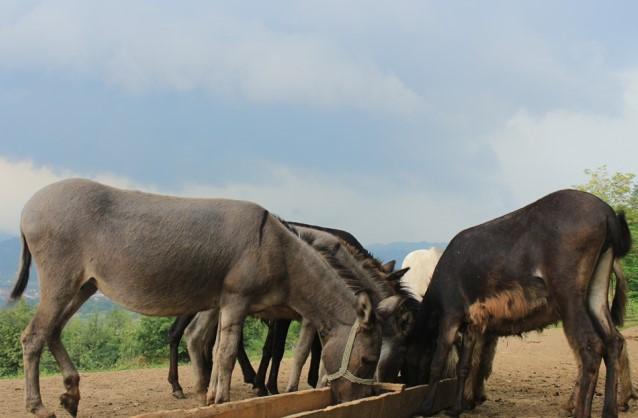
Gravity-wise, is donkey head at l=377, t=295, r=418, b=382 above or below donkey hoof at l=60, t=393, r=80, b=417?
above

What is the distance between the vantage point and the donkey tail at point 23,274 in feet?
21.1

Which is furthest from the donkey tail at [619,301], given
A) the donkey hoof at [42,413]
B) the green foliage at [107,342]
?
the green foliage at [107,342]

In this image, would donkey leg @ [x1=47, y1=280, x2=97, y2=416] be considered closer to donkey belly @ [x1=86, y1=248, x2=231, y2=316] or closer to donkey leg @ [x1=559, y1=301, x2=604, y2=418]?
donkey belly @ [x1=86, y1=248, x2=231, y2=316]

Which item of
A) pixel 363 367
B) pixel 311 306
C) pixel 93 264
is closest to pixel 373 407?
pixel 363 367

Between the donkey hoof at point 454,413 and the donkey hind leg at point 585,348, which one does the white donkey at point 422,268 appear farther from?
the donkey hind leg at point 585,348

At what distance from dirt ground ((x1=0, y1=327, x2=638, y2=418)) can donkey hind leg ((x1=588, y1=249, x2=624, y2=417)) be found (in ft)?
2.82

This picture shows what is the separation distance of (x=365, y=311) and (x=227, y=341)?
125 centimetres

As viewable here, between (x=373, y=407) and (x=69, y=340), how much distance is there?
30.4 m

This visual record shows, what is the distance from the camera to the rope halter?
6.00 metres

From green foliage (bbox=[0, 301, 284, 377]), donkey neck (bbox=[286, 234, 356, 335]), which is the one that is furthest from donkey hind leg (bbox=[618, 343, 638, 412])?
green foliage (bbox=[0, 301, 284, 377])

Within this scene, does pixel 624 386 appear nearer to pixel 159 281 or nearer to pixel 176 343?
pixel 159 281

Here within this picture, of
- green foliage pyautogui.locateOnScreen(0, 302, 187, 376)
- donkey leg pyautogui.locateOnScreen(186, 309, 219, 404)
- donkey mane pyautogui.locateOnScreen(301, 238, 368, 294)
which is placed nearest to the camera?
donkey mane pyautogui.locateOnScreen(301, 238, 368, 294)

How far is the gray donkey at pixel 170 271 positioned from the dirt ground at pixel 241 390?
1692mm

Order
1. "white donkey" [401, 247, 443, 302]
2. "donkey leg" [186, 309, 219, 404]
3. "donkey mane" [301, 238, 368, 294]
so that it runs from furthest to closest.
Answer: "white donkey" [401, 247, 443, 302] → "donkey leg" [186, 309, 219, 404] → "donkey mane" [301, 238, 368, 294]
